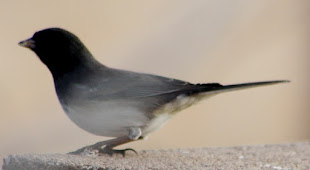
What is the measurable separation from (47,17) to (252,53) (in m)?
2.01

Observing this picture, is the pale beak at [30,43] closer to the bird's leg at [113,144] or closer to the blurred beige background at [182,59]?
the bird's leg at [113,144]

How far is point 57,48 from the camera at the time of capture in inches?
124

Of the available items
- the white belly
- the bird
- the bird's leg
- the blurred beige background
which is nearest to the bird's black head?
the bird

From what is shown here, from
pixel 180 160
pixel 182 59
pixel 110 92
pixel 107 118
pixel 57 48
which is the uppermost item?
pixel 182 59

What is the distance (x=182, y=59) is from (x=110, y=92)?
1.39 meters

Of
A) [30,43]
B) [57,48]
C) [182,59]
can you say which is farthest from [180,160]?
[182,59]

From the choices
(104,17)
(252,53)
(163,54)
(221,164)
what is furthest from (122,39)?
(221,164)

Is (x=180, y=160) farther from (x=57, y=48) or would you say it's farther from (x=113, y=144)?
(x=57, y=48)

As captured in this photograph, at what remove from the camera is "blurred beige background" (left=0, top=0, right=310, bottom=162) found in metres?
4.40

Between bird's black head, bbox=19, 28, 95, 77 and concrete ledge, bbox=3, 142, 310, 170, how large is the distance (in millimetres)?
478

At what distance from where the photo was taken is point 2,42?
480cm

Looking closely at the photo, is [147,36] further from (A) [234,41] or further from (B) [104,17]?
(A) [234,41]

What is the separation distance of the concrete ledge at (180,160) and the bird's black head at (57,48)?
1.57 feet

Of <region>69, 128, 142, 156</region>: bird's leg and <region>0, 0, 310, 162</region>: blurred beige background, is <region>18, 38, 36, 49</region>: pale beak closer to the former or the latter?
<region>69, 128, 142, 156</region>: bird's leg
